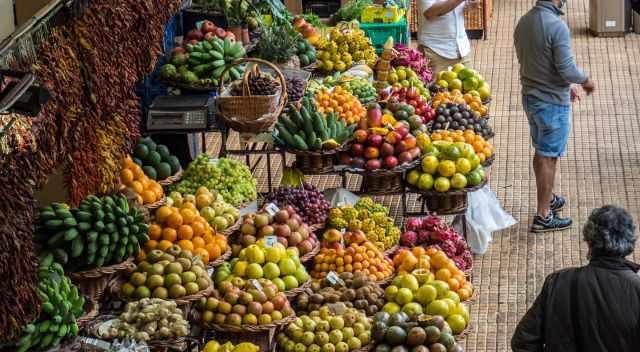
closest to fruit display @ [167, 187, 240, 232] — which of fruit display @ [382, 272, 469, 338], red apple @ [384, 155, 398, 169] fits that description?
fruit display @ [382, 272, 469, 338]

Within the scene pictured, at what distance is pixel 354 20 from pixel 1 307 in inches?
266

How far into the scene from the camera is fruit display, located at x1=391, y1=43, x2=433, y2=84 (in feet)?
32.7

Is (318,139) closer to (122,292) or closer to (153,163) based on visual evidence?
(153,163)

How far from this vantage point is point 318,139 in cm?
761

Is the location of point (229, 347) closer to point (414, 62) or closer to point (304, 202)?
point (304, 202)

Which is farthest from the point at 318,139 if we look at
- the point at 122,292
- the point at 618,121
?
the point at 618,121

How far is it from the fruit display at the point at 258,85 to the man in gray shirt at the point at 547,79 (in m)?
1.77

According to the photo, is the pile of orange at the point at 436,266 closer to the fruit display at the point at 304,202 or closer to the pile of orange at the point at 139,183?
the fruit display at the point at 304,202

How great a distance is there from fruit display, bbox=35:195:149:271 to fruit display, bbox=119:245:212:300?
15 cm

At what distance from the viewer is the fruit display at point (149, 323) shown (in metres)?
5.56

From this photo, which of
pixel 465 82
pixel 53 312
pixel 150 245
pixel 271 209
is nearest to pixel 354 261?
pixel 271 209

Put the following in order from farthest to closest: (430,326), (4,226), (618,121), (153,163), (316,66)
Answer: (618,121) < (316,66) < (153,163) < (430,326) < (4,226)

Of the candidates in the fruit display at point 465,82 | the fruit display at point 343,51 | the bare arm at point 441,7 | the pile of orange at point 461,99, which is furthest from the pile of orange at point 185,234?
the bare arm at point 441,7

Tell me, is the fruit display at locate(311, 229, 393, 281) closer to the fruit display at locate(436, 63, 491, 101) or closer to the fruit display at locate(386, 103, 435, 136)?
the fruit display at locate(386, 103, 435, 136)
